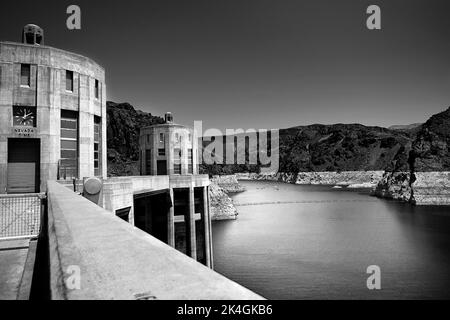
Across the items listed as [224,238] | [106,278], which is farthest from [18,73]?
[224,238]

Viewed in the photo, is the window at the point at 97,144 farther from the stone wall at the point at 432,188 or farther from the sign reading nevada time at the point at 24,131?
the stone wall at the point at 432,188

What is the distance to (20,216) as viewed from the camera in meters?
14.0

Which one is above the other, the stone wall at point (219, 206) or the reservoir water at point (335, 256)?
the stone wall at point (219, 206)

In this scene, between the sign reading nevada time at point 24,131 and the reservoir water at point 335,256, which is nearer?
the sign reading nevada time at point 24,131

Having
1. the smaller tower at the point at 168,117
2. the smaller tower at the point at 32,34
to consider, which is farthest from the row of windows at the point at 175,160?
the smaller tower at the point at 32,34

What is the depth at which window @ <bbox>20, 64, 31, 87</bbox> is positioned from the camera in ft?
62.8

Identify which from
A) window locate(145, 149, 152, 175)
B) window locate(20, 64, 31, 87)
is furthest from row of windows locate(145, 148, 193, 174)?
window locate(20, 64, 31, 87)

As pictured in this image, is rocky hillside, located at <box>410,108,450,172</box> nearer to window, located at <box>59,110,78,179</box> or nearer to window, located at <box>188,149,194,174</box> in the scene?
window, located at <box>188,149,194,174</box>

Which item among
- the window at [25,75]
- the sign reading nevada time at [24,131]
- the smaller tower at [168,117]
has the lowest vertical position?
the sign reading nevada time at [24,131]

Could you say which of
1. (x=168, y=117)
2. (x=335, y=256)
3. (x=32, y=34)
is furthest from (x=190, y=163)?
(x=335, y=256)

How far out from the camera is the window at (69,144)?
20938 millimetres

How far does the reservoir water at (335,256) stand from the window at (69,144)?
2240 cm

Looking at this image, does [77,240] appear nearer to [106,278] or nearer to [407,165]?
[106,278]

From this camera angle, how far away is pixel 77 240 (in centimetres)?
391
